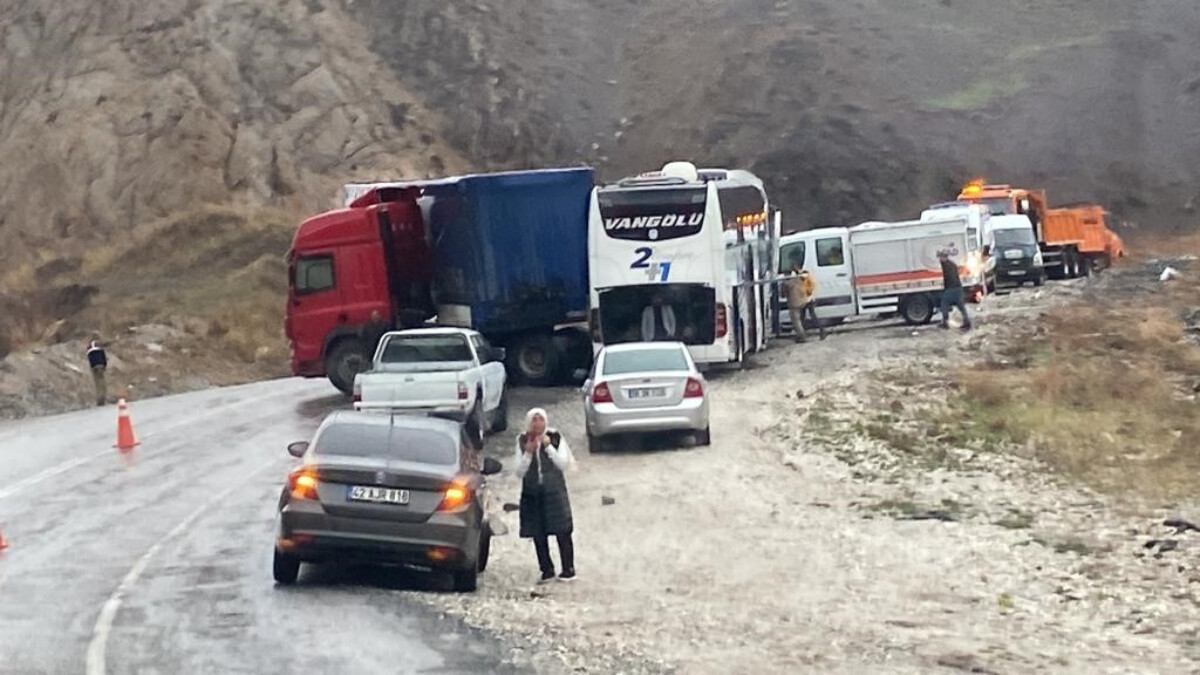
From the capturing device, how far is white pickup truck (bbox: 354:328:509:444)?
79.2ft

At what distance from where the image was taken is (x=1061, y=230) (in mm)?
52969

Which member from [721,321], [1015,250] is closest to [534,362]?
[721,321]

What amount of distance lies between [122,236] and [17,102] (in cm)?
1097

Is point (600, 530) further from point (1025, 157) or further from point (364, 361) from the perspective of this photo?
point (1025, 157)

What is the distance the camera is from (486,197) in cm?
3103

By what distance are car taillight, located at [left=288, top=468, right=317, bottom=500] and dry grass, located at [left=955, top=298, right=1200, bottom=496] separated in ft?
27.6

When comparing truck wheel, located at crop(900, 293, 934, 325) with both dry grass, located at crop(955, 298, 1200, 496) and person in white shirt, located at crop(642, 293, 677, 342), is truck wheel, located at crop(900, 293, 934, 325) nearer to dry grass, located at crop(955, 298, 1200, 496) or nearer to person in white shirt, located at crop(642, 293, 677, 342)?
dry grass, located at crop(955, 298, 1200, 496)

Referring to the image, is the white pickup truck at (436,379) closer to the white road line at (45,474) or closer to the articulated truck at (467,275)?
the white road line at (45,474)

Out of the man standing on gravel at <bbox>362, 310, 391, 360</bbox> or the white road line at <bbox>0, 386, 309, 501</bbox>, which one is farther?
the man standing on gravel at <bbox>362, 310, 391, 360</bbox>

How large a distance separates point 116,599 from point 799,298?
25.1 metres

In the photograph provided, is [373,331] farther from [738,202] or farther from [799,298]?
Answer: [799,298]

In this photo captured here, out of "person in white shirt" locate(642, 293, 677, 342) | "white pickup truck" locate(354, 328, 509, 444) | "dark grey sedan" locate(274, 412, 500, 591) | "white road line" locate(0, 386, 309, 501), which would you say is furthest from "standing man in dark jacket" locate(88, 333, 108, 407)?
"dark grey sedan" locate(274, 412, 500, 591)

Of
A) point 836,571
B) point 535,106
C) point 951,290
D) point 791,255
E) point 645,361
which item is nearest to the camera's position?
point 836,571

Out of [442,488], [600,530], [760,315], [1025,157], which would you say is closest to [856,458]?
[600,530]
